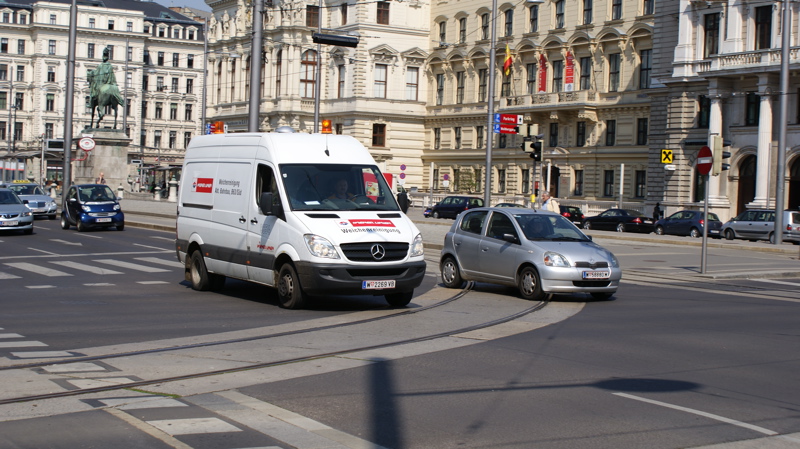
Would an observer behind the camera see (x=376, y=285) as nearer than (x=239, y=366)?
No

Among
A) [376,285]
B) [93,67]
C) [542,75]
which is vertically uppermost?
[93,67]

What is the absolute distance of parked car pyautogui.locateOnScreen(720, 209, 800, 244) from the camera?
1636 inches

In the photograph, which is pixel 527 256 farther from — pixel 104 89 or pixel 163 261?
pixel 104 89

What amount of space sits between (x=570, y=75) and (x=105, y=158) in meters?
30.8

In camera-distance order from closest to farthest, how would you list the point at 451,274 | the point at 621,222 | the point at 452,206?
1. the point at 451,274
2. the point at 621,222
3. the point at 452,206

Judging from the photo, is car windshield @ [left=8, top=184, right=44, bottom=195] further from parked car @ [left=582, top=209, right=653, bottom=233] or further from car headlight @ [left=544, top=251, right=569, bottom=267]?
car headlight @ [left=544, top=251, right=569, bottom=267]

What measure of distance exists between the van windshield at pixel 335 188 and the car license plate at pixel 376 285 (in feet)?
4.22

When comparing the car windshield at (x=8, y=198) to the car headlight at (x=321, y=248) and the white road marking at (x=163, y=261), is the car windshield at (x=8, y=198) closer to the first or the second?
the white road marking at (x=163, y=261)

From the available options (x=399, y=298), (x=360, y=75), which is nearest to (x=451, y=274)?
(x=399, y=298)

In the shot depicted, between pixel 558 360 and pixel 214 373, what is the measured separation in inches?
140

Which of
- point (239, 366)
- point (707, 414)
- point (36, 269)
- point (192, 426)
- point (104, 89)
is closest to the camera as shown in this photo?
point (192, 426)

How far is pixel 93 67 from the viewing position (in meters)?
115

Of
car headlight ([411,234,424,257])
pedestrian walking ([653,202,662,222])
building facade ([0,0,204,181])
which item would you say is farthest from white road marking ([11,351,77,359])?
building facade ([0,0,204,181])

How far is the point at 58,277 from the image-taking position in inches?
758
